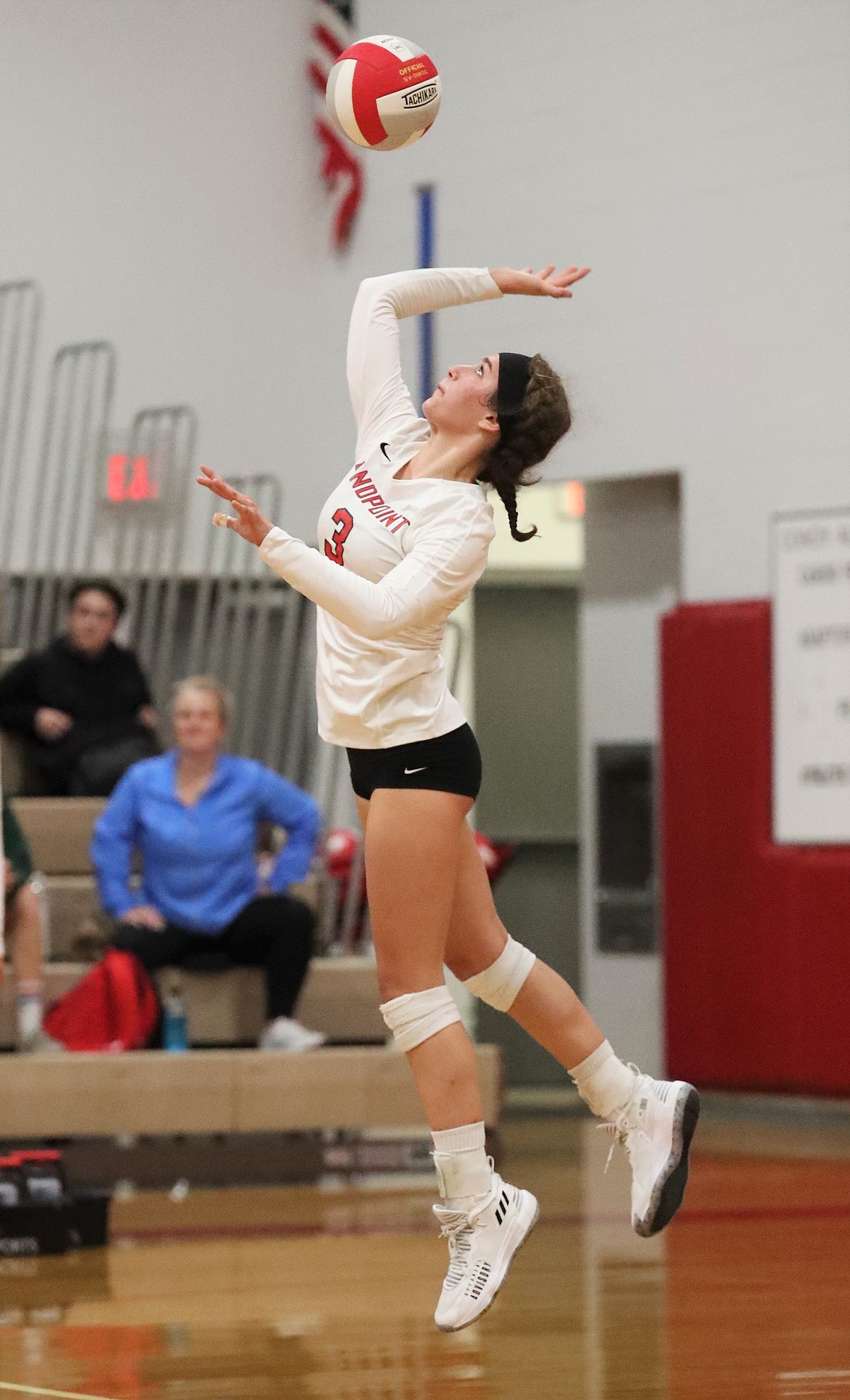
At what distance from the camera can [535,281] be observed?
11.3 feet

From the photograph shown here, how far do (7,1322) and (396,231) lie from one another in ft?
18.3

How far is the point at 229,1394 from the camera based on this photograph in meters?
3.15

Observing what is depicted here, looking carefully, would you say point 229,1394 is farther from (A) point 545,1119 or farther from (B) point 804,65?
(B) point 804,65

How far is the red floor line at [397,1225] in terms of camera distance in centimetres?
486

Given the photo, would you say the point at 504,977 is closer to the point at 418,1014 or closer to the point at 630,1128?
the point at 418,1014

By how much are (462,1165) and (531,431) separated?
3.72ft

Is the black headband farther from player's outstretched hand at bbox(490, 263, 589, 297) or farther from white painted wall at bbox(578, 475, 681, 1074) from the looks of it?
white painted wall at bbox(578, 475, 681, 1074)

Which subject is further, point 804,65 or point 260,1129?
point 804,65

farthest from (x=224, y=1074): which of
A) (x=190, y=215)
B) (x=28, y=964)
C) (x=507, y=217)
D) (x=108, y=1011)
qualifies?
(x=190, y=215)

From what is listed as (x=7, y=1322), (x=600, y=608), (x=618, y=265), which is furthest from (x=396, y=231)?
(x=7, y=1322)

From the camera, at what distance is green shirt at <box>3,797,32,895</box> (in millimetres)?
5441

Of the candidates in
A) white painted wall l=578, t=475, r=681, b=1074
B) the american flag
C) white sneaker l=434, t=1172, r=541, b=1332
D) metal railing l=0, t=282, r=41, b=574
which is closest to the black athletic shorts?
white sneaker l=434, t=1172, r=541, b=1332

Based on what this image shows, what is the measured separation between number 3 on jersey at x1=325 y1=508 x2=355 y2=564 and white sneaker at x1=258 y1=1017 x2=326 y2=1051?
2787 mm

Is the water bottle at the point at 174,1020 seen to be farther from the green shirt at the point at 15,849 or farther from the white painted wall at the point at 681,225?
the white painted wall at the point at 681,225
